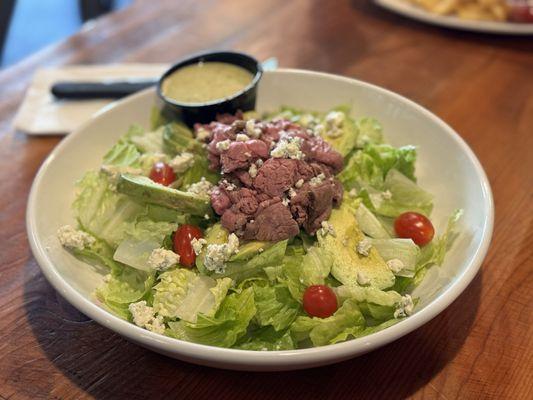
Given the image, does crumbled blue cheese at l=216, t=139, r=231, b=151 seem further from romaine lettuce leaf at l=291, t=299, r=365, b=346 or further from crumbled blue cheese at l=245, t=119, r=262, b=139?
romaine lettuce leaf at l=291, t=299, r=365, b=346

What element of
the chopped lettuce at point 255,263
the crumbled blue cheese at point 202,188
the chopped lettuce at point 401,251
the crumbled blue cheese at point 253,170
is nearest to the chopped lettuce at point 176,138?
the crumbled blue cheese at point 202,188

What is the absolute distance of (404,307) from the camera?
1.70 meters

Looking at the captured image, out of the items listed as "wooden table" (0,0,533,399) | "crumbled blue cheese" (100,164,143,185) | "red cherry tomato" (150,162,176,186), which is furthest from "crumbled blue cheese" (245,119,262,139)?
"wooden table" (0,0,533,399)

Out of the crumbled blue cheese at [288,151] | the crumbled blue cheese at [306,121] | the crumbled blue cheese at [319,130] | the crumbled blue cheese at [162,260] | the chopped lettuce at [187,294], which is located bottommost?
the chopped lettuce at [187,294]

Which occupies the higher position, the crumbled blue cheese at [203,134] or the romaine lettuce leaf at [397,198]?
the crumbled blue cheese at [203,134]

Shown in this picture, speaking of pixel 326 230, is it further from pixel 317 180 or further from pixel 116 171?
pixel 116 171

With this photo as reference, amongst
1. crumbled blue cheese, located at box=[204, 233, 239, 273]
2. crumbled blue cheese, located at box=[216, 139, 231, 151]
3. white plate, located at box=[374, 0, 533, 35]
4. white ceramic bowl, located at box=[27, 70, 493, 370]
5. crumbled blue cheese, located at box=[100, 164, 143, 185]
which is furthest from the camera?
white plate, located at box=[374, 0, 533, 35]

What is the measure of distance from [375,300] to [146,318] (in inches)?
27.3

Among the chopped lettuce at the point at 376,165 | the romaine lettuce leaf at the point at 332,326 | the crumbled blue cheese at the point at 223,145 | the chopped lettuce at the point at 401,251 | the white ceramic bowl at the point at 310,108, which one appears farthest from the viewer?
Result: the chopped lettuce at the point at 376,165

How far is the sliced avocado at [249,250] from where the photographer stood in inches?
71.7

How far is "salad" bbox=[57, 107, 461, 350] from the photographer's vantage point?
5.73 feet

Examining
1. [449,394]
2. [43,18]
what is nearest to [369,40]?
[449,394]

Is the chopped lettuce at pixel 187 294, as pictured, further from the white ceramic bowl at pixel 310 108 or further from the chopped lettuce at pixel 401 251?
the chopped lettuce at pixel 401 251

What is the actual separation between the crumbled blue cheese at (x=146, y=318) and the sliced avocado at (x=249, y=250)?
29 cm
